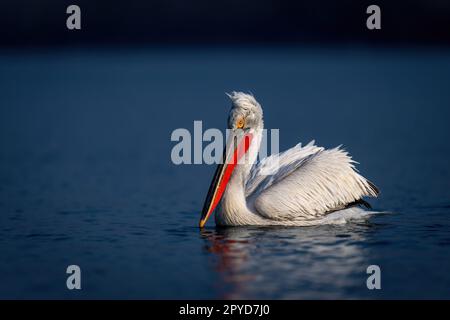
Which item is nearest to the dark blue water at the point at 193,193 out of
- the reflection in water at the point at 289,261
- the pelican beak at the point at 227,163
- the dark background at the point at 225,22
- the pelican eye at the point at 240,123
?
the reflection in water at the point at 289,261

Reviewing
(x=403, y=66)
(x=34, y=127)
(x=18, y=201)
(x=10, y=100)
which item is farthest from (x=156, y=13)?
(x=18, y=201)

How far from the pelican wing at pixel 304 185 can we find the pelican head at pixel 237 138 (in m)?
0.37

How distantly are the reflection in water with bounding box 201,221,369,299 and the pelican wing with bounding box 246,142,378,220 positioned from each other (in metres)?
0.21

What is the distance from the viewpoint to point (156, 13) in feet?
134

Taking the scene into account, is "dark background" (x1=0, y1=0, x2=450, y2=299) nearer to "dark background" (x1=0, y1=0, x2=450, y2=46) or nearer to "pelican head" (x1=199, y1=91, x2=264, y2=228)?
"dark background" (x1=0, y1=0, x2=450, y2=46)

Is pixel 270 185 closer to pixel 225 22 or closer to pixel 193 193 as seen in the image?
pixel 193 193

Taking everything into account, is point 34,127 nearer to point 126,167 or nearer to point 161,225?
point 126,167

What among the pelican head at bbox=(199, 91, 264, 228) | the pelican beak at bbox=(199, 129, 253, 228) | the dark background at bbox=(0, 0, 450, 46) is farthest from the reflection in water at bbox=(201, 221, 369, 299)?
the dark background at bbox=(0, 0, 450, 46)

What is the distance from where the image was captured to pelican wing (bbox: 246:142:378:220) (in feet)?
29.7

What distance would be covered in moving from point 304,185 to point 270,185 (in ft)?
1.32

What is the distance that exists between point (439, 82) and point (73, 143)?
12457 mm

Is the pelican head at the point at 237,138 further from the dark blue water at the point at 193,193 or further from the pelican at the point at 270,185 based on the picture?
the dark blue water at the point at 193,193

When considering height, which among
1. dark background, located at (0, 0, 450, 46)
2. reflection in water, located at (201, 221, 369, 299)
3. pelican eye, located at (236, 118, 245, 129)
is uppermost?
dark background, located at (0, 0, 450, 46)

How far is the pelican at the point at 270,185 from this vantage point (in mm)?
9086
